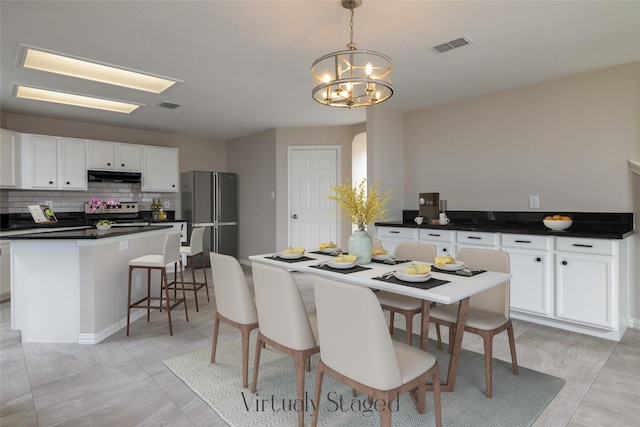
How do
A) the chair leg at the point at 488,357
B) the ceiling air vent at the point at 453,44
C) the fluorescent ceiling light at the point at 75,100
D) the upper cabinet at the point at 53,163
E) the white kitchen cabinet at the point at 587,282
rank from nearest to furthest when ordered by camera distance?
the chair leg at the point at 488,357
the ceiling air vent at the point at 453,44
the white kitchen cabinet at the point at 587,282
the fluorescent ceiling light at the point at 75,100
the upper cabinet at the point at 53,163

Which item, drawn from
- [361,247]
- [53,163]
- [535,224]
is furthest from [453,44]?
[53,163]

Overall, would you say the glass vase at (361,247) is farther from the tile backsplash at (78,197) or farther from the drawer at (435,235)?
the tile backsplash at (78,197)

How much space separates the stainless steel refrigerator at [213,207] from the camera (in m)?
6.33

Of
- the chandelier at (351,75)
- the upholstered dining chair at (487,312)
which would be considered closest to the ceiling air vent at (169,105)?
the chandelier at (351,75)

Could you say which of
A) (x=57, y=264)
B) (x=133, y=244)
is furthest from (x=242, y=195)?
(x=57, y=264)

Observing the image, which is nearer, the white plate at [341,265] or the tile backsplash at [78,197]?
the white plate at [341,265]

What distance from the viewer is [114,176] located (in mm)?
5625

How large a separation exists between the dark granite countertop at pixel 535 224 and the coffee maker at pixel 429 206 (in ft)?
0.82

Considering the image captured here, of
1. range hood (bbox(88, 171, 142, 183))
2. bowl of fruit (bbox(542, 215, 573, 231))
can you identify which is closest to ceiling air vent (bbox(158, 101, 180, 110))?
range hood (bbox(88, 171, 142, 183))

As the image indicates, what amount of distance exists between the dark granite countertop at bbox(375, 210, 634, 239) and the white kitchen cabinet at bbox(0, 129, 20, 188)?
4790 mm

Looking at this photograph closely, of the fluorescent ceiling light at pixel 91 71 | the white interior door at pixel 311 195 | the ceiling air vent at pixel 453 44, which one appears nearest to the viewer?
the ceiling air vent at pixel 453 44

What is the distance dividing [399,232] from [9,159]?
5.10 meters

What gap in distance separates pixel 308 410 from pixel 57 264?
2480mm

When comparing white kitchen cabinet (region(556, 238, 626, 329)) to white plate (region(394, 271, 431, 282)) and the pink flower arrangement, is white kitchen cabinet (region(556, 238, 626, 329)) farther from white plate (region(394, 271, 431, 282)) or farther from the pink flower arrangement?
the pink flower arrangement
